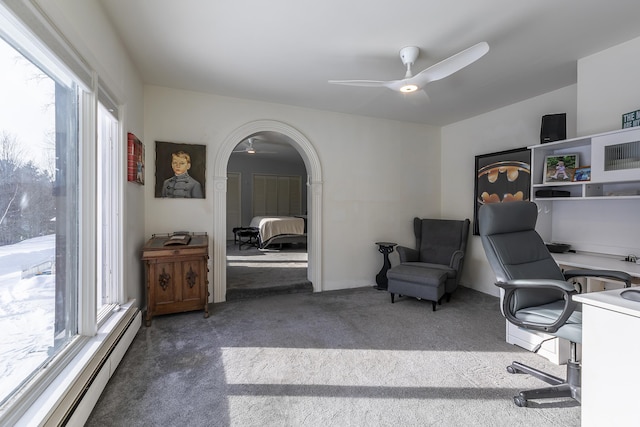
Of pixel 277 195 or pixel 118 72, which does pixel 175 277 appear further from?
pixel 277 195

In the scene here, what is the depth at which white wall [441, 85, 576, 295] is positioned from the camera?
349 cm

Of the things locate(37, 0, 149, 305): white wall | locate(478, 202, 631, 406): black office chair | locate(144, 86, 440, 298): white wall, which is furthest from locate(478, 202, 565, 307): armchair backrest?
locate(37, 0, 149, 305): white wall

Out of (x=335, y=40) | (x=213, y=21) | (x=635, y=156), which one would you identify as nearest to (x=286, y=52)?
(x=335, y=40)

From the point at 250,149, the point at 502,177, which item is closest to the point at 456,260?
the point at 502,177

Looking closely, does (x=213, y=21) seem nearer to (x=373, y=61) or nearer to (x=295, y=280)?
(x=373, y=61)

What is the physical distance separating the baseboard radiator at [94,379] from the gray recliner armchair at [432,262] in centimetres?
277

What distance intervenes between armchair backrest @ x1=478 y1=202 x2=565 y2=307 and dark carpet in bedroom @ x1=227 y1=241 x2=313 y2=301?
2.59 metres

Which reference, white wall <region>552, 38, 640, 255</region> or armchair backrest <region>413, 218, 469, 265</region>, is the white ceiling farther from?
armchair backrest <region>413, 218, 469, 265</region>

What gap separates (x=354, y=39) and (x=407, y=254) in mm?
2797

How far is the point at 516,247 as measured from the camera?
7.22 ft

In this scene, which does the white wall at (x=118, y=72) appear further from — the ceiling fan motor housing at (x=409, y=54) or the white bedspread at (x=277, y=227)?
the white bedspread at (x=277, y=227)

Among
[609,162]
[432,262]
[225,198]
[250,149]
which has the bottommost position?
[432,262]

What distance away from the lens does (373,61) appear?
279 cm

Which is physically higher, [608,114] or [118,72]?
[118,72]
